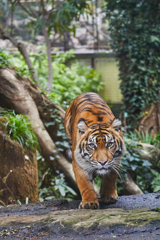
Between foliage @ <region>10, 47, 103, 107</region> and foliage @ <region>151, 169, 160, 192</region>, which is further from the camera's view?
foliage @ <region>10, 47, 103, 107</region>

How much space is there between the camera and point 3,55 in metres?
5.32

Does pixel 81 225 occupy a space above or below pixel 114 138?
below

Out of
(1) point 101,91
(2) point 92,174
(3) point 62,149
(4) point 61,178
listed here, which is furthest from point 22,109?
(1) point 101,91

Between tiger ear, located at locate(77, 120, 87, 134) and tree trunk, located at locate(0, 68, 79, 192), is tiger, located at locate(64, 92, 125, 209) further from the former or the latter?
tree trunk, located at locate(0, 68, 79, 192)

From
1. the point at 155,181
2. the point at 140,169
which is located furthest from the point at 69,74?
the point at 155,181

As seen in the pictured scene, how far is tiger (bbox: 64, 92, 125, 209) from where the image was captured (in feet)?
9.36

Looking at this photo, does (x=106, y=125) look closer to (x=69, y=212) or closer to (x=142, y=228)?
(x=69, y=212)

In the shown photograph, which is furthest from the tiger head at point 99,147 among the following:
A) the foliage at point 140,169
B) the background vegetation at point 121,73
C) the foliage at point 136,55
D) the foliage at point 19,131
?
the foliage at point 136,55

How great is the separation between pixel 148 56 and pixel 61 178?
505 cm

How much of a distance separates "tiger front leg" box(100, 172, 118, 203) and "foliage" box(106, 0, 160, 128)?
5.60 m

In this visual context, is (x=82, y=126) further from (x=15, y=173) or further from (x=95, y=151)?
(x=15, y=173)

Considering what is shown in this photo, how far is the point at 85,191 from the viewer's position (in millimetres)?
3051

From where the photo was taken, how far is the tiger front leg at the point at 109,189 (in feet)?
10.7

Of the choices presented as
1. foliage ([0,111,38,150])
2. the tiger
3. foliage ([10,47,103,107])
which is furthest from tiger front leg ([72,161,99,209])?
foliage ([10,47,103,107])
